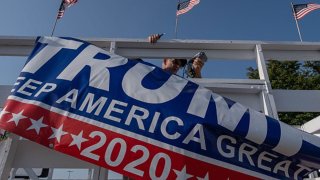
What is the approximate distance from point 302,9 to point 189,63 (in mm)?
4637

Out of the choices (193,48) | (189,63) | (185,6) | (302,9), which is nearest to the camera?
(193,48)

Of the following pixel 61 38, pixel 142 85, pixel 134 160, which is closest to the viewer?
pixel 134 160

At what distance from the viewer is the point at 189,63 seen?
2807mm

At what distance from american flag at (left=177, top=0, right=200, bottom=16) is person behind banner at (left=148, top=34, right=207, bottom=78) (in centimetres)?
314

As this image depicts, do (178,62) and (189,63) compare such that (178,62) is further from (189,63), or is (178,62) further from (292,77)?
(292,77)

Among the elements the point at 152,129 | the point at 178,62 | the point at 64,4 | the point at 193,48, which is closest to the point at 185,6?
the point at 64,4

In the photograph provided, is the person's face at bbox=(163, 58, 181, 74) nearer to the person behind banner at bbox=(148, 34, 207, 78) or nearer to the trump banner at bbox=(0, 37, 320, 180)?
the person behind banner at bbox=(148, 34, 207, 78)

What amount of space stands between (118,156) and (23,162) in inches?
32.7

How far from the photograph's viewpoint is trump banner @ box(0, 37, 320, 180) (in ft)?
5.74

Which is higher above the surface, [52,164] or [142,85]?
[142,85]

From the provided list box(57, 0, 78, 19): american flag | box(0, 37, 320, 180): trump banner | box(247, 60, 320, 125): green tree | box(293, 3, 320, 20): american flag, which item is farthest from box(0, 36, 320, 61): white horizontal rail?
box(247, 60, 320, 125): green tree

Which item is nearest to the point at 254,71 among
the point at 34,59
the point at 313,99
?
the point at 313,99

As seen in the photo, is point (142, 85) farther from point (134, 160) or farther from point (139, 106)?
point (134, 160)

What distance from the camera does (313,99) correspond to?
2459 mm
